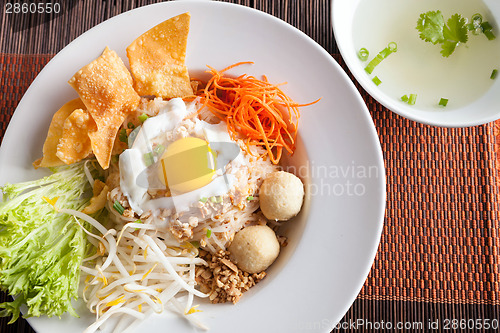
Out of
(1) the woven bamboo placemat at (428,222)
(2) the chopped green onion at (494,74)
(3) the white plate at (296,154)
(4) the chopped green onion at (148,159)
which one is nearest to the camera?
(3) the white plate at (296,154)

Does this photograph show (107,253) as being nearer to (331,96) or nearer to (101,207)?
(101,207)

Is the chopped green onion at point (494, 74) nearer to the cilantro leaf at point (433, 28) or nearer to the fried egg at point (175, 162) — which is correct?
the cilantro leaf at point (433, 28)

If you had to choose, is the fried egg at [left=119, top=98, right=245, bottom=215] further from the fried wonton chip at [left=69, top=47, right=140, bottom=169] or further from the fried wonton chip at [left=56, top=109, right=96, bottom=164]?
the fried wonton chip at [left=56, top=109, right=96, bottom=164]

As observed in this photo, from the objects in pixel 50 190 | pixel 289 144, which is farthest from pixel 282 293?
pixel 50 190

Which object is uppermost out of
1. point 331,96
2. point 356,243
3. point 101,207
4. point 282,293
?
point 331,96

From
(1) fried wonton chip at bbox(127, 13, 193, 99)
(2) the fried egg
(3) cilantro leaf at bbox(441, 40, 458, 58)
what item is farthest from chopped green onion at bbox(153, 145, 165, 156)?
(3) cilantro leaf at bbox(441, 40, 458, 58)

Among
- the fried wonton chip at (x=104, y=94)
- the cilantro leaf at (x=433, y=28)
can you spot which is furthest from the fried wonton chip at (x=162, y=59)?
the cilantro leaf at (x=433, y=28)

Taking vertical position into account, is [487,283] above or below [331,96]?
below
